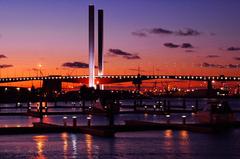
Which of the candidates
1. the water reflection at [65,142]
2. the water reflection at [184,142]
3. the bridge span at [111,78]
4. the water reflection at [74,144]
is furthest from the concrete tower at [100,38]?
the water reflection at [74,144]

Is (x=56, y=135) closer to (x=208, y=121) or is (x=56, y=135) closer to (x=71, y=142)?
(x=71, y=142)

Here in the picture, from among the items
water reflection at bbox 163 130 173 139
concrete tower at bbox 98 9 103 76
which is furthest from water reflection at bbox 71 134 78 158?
concrete tower at bbox 98 9 103 76

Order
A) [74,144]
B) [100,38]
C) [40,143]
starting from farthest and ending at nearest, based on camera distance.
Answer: [100,38], [40,143], [74,144]

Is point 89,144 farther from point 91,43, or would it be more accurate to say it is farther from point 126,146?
point 91,43

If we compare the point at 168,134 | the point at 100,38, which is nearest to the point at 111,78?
the point at 100,38

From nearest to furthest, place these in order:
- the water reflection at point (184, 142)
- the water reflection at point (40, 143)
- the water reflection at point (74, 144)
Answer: the water reflection at point (40, 143) < the water reflection at point (74, 144) < the water reflection at point (184, 142)

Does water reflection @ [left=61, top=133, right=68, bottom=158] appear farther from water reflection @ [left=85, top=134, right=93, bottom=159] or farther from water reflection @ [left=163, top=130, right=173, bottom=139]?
water reflection @ [left=163, top=130, right=173, bottom=139]

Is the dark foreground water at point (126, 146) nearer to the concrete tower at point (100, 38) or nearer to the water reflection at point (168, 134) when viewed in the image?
the water reflection at point (168, 134)

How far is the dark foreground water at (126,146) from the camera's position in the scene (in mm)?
21656

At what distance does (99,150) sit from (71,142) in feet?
10.6

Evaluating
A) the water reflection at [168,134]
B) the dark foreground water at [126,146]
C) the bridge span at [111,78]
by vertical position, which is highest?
Result: the bridge span at [111,78]

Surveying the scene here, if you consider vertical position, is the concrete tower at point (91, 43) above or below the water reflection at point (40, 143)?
above

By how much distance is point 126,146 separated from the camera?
79.5ft

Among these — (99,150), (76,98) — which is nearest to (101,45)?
(76,98)
